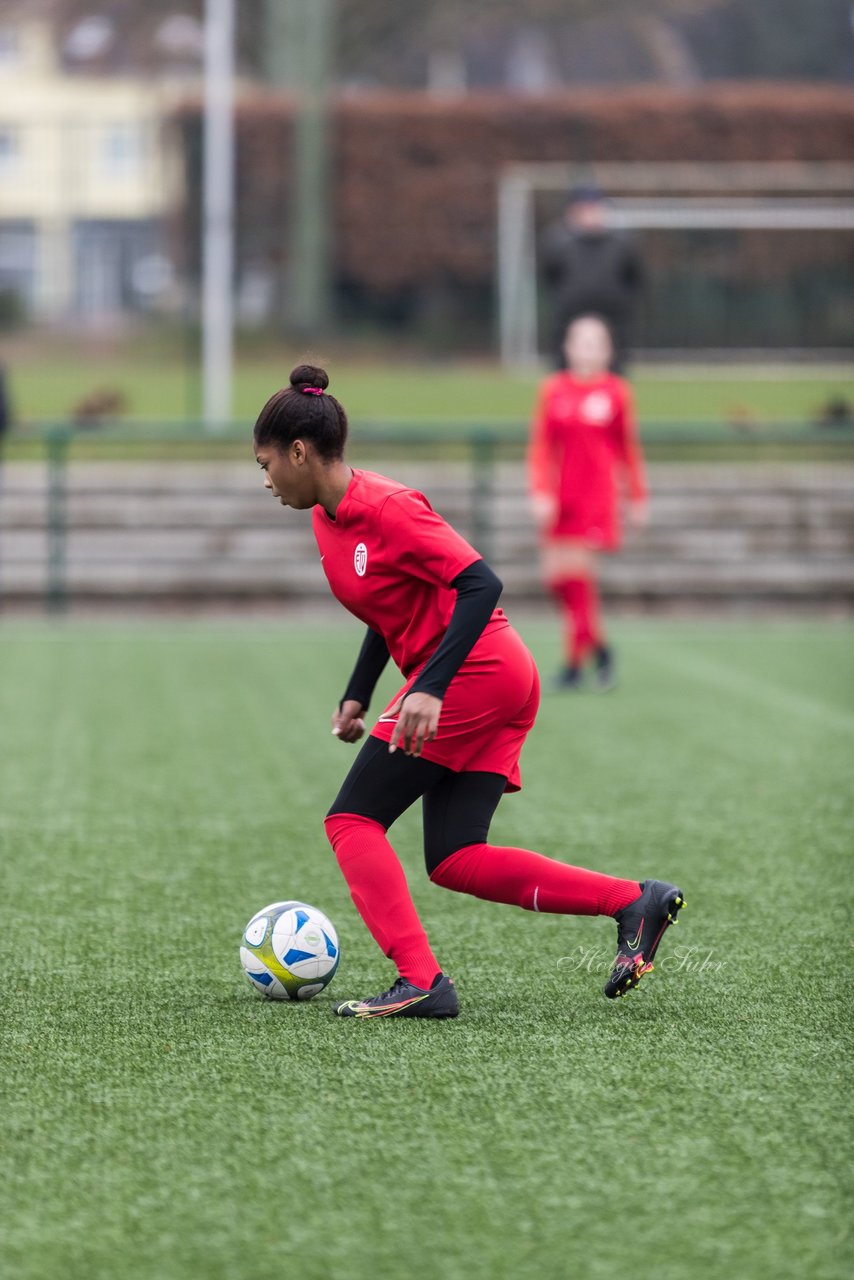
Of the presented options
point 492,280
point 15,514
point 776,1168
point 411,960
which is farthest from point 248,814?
point 492,280

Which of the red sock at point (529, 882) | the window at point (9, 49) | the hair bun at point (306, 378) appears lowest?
the red sock at point (529, 882)

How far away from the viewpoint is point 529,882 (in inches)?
157

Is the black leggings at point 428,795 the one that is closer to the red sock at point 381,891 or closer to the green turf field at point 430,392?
the red sock at point 381,891

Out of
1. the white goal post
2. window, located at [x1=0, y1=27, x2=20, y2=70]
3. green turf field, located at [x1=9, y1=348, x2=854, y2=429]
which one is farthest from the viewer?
window, located at [x1=0, y1=27, x2=20, y2=70]

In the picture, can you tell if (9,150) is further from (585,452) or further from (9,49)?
(9,49)

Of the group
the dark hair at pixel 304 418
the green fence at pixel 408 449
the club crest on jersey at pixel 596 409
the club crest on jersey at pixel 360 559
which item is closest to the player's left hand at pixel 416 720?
the club crest on jersey at pixel 360 559

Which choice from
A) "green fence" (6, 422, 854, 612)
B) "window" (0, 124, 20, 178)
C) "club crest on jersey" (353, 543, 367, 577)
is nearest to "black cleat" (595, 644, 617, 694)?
"green fence" (6, 422, 854, 612)

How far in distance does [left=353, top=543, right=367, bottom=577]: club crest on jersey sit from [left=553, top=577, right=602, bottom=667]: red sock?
6048mm

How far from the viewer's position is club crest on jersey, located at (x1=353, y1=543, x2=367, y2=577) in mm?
3771

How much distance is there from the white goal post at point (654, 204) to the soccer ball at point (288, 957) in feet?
56.7

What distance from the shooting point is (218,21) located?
1797 cm

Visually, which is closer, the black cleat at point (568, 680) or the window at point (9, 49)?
the black cleat at point (568, 680)

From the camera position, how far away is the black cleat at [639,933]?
3998 millimetres

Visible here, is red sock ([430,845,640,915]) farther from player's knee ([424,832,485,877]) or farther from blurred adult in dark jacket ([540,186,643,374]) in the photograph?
blurred adult in dark jacket ([540,186,643,374])
